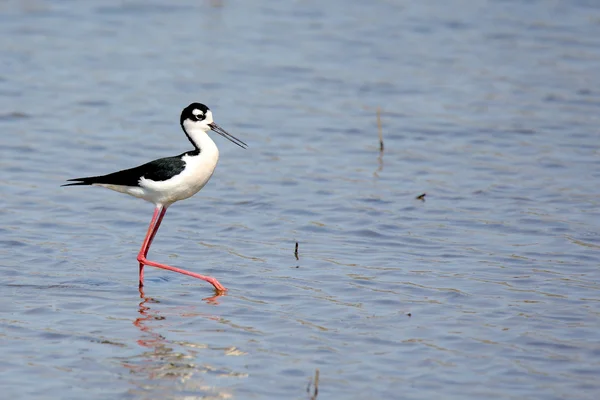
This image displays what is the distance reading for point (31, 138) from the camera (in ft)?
41.3

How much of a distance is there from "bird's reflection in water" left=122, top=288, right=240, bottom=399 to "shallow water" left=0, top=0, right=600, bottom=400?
0.06 feet

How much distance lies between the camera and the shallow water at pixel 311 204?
6.76m

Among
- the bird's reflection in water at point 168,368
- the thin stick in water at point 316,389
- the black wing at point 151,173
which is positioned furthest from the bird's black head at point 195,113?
the thin stick in water at point 316,389

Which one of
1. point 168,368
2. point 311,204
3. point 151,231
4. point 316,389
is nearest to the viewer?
point 316,389

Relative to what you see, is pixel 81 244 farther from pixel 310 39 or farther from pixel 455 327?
pixel 310 39

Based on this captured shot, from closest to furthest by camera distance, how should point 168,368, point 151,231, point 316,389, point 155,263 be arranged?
1. point 316,389
2. point 168,368
3. point 155,263
4. point 151,231

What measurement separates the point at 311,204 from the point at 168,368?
410 cm

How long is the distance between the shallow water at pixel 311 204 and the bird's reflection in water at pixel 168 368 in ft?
0.06

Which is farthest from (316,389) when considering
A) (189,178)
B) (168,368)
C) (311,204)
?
(311,204)

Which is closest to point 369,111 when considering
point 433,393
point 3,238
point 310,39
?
point 310,39

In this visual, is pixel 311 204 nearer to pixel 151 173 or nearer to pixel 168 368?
pixel 151 173

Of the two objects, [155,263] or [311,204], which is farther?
[311,204]

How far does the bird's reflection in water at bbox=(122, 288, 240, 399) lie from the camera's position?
20.6 ft

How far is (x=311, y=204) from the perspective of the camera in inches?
414
